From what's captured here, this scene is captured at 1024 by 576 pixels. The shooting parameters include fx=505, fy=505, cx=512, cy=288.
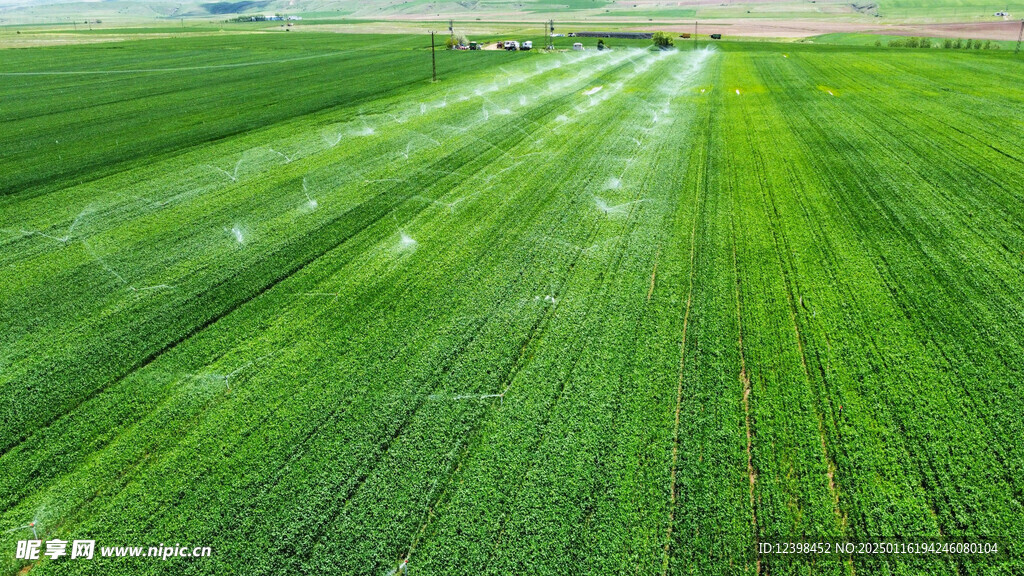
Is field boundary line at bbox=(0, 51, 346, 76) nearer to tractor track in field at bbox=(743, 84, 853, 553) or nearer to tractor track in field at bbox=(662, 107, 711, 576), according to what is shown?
tractor track in field at bbox=(662, 107, 711, 576)

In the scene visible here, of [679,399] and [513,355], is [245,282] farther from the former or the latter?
[679,399]

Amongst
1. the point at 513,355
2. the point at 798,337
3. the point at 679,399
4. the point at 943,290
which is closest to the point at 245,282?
the point at 513,355

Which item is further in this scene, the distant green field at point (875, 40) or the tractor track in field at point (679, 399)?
the distant green field at point (875, 40)

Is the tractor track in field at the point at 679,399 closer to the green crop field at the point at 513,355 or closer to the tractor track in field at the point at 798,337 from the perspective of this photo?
the green crop field at the point at 513,355

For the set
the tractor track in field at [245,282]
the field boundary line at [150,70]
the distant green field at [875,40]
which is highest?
the distant green field at [875,40]

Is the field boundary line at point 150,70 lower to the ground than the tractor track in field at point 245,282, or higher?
higher

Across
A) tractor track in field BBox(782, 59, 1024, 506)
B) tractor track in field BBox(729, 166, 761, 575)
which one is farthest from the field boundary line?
tractor track in field BBox(782, 59, 1024, 506)

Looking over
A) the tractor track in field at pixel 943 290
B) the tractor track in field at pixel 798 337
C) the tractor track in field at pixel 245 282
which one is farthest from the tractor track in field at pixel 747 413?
the tractor track in field at pixel 245 282

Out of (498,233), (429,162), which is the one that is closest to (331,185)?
(429,162)
